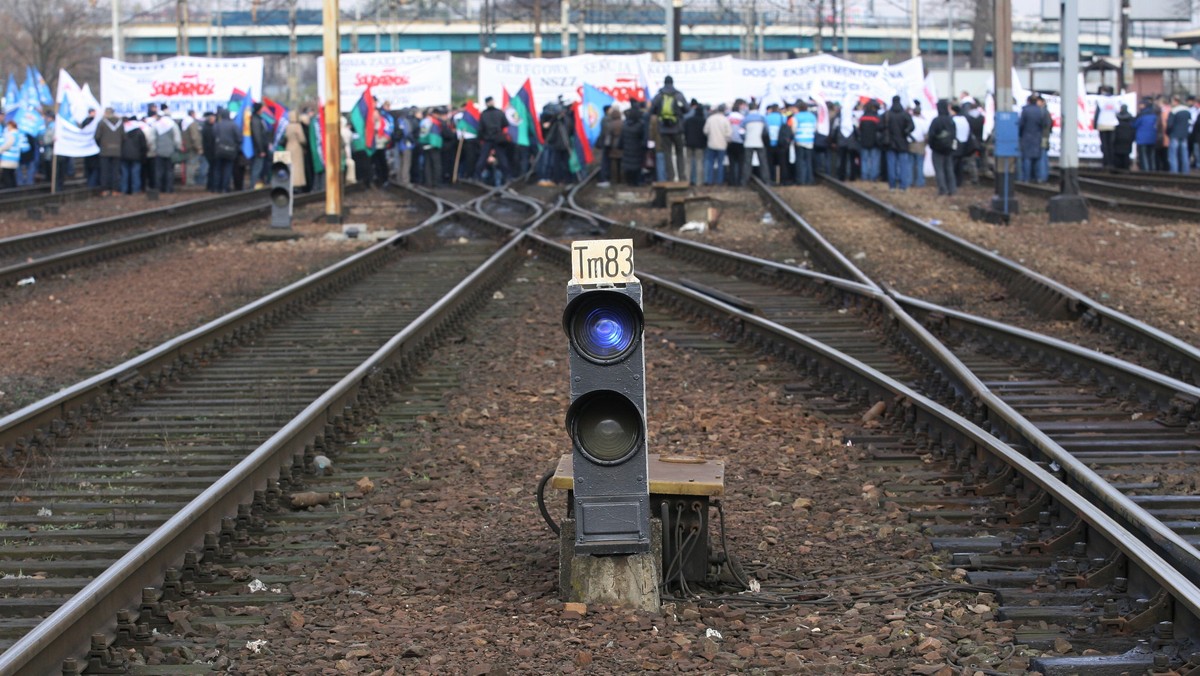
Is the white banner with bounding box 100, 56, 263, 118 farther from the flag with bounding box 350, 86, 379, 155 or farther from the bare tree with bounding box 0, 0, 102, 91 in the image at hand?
the bare tree with bounding box 0, 0, 102, 91

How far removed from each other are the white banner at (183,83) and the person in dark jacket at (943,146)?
17.7 meters

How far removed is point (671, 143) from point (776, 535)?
24.0m

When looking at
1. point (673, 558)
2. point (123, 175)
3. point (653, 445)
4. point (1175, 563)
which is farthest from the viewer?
point (123, 175)

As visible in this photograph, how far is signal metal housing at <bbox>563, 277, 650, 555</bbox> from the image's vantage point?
19.5ft

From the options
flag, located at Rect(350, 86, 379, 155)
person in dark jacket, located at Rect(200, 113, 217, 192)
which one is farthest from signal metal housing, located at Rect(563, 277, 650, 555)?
flag, located at Rect(350, 86, 379, 155)

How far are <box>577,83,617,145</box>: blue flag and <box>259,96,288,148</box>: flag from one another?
6781 millimetres

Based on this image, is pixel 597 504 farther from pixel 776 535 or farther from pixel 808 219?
pixel 808 219

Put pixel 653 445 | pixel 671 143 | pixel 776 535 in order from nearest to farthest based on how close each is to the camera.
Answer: pixel 776 535 < pixel 653 445 < pixel 671 143

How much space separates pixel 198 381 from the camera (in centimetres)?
1124

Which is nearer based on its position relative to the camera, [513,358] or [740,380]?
[740,380]

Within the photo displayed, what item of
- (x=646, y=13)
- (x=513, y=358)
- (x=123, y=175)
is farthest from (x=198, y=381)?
(x=646, y=13)

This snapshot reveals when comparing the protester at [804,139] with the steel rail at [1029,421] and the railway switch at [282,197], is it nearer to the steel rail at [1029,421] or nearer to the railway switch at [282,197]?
the railway switch at [282,197]

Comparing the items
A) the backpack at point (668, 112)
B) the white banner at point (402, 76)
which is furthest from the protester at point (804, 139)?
the white banner at point (402, 76)

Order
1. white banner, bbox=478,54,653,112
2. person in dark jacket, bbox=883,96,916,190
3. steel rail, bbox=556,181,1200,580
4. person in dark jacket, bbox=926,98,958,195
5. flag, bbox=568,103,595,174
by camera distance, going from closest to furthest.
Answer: steel rail, bbox=556,181,1200,580
person in dark jacket, bbox=926,98,958,195
person in dark jacket, bbox=883,96,916,190
flag, bbox=568,103,595,174
white banner, bbox=478,54,653,112
